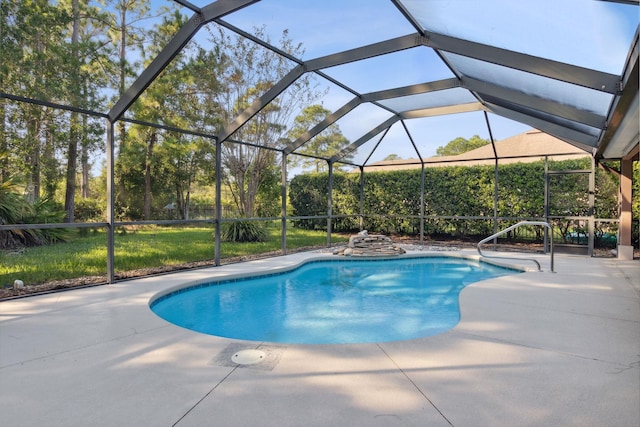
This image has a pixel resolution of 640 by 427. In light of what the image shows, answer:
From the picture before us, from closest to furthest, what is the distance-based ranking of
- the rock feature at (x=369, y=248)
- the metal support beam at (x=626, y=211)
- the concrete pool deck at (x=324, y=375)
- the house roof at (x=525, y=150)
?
the concrete pool deck at (x=324, y=375) → the metal support beam at (x=626, y=211) → the rock feature at (x=369, y=248) → the house roof at (x=525, y=150)

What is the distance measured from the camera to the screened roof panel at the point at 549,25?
282 cm

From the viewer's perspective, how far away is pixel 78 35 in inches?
547

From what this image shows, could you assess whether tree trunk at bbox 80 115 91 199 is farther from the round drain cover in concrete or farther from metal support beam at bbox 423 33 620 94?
the round drain cover in concrete

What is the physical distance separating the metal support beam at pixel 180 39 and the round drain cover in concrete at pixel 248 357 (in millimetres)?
3898

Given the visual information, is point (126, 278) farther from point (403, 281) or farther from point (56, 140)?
point (56, 140)

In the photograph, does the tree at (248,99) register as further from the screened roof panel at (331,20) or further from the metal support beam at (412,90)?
the screened roof panel at (331,20)

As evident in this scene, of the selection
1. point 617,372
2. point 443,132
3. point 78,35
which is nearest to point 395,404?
point 617,372

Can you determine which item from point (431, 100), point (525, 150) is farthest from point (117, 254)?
point (525, 150)

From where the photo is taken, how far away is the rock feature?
9.57 meters

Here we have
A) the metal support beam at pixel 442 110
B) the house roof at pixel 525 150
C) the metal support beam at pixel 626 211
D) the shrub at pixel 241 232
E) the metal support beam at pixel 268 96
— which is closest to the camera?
the metal support beam at pixel 268 96

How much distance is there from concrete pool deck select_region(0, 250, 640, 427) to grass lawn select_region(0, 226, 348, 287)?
2.71 meters

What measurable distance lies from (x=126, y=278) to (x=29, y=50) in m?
11.0

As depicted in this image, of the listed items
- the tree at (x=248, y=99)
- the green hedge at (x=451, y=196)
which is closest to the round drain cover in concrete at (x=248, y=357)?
the green hedge at (x=451, y=196)

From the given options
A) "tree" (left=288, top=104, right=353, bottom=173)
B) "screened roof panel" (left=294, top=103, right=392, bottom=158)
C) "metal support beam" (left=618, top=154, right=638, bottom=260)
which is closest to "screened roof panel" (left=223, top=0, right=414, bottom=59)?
"screened roof panel" (left=294, top=103, right=392, bottom=158)
